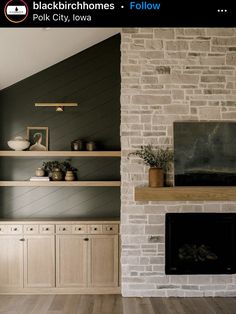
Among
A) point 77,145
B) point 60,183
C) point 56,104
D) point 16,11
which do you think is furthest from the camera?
point 56,104

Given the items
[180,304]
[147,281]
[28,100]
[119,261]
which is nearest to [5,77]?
[28,100]

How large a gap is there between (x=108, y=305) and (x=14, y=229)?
4.79ft

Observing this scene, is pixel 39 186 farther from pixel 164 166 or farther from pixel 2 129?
pixel 164 166

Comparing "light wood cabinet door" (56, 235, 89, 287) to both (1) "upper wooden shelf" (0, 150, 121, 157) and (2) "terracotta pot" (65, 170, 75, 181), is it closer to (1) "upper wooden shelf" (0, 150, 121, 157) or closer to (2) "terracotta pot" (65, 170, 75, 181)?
(2) "terracotta pot" (65, 170, 75, 181)

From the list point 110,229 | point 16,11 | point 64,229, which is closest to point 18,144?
point 64,229

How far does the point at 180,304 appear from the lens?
4.54m

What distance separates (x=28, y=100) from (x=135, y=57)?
1589 millimetres

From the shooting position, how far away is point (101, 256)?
488 cm

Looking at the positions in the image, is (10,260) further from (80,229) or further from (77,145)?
(77,145)

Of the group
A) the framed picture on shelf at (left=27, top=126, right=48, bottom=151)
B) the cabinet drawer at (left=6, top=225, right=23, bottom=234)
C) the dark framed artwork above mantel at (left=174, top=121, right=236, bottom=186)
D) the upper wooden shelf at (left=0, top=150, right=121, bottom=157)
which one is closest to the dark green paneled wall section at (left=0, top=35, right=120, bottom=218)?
the framed picture on shelf at (left=27, top=126, right=48, bottom=151)

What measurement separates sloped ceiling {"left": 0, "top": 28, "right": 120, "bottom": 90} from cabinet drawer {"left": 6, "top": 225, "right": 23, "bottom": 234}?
1.88 metres

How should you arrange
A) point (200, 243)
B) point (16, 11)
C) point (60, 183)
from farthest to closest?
point (60, 183)
point (200, 243)
point (16, 11)

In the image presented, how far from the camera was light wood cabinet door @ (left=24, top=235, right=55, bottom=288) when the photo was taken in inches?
191

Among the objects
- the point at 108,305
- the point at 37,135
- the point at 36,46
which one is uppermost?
the point at 36,46
